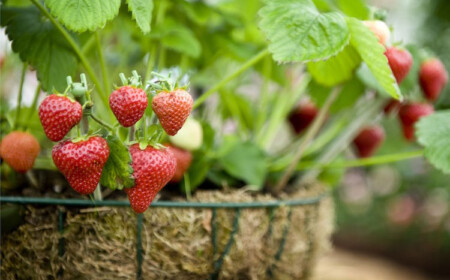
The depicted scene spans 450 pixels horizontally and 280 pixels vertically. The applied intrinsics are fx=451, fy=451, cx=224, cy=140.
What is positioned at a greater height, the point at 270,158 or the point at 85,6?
the point at 85,6

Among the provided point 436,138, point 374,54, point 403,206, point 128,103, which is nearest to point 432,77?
point 436,138

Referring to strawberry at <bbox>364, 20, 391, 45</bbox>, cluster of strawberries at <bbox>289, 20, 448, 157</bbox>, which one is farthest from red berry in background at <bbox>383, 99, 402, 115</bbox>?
strawberry at <bbox>364, 20, 391, 45</bbox>

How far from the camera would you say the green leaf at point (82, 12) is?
436mm

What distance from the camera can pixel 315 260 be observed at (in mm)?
777

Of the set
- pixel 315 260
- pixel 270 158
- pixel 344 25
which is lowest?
pixel 315 260

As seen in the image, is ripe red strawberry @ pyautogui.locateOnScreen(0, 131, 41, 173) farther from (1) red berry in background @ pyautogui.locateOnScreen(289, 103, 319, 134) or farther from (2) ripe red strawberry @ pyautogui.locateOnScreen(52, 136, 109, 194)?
(1) red berry in background @ pyautogui.locateOnScreen(289, 103, 319, 134)

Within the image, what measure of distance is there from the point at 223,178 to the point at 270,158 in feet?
0.48

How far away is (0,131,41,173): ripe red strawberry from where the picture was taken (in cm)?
55

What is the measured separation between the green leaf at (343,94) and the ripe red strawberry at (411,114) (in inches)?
3.4

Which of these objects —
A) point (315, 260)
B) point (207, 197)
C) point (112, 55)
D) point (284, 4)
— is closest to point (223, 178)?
point (207, 197)

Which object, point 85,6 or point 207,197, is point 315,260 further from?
point 85,6

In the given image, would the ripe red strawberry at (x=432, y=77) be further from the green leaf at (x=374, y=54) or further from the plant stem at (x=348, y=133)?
the green leaf at (x=374, y=54)

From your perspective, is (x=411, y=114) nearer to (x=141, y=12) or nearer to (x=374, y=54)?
(x=374, y=54)

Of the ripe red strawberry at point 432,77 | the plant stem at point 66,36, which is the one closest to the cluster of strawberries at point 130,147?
the plant stem at point 66,36
